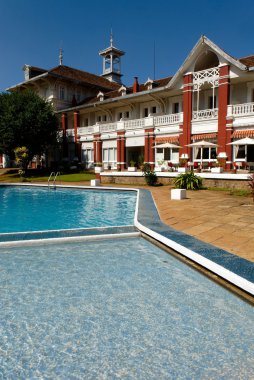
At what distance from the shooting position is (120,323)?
3.88 metres

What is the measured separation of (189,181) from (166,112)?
1473cm

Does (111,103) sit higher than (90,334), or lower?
higher

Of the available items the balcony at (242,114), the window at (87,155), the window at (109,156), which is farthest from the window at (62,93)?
the balcony at (242,114)

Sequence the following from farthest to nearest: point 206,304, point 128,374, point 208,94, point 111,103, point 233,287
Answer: point 111,103 → point 208,94 → point 233,287 → point 206,304 → point 128,374

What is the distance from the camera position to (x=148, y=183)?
826 inches

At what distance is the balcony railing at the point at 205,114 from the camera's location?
24.1 m

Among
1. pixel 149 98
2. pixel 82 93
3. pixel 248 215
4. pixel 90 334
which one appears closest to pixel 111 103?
pixel 149 98

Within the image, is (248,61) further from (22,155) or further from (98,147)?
(22,155)

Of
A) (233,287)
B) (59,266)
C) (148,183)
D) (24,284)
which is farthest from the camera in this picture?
(148,183)

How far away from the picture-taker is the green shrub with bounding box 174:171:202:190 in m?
17.6

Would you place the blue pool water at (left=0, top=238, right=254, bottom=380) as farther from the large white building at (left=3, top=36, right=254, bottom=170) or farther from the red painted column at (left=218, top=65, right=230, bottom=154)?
the red painted column at (left=218, top=65, right=230, bottom=154)

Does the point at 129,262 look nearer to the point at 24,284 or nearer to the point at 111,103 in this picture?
the point at 24,284

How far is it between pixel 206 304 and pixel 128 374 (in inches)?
72.4

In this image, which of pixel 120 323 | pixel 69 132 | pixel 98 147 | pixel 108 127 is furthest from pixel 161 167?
pixel 69 132
